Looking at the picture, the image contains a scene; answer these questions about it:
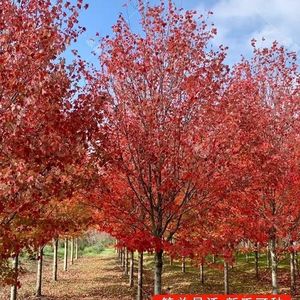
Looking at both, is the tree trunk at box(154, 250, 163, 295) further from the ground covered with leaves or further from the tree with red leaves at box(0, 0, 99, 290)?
the ground covered with leaves

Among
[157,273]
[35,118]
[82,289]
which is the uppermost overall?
[35,118]

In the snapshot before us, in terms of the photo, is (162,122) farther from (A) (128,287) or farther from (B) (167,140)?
(A) (128,287)

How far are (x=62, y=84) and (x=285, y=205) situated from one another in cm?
1091

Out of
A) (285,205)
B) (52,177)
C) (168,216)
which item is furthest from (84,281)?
(52,177)

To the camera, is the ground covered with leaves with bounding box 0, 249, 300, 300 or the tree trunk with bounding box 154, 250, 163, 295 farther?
the ground covered with leaves with bounding box 0, 249, 300, 300

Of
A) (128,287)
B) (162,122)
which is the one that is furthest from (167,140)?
(128,287)

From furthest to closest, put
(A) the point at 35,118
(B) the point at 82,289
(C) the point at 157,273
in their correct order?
(B) the point at 82,289
(C) the point at 157,273
(A) the point at 35,118

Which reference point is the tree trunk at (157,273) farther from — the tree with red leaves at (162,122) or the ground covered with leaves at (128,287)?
the ground covered with leaves at (128,287)

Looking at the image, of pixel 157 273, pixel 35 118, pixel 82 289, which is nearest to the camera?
pixel 35 118

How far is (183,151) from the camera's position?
1108 centimetres

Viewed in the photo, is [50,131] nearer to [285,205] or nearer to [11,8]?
[11,8]

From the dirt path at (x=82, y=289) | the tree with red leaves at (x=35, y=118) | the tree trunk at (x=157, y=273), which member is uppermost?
the tree with red leaves at (x=35, y=118)

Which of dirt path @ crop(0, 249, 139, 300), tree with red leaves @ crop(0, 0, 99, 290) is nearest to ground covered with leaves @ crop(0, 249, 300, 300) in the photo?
dirt path @ crop(0, 249, 139, 300)

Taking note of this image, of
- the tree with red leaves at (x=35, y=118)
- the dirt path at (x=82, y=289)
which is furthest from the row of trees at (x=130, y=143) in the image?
the dirt path at (x=82, y=289)
